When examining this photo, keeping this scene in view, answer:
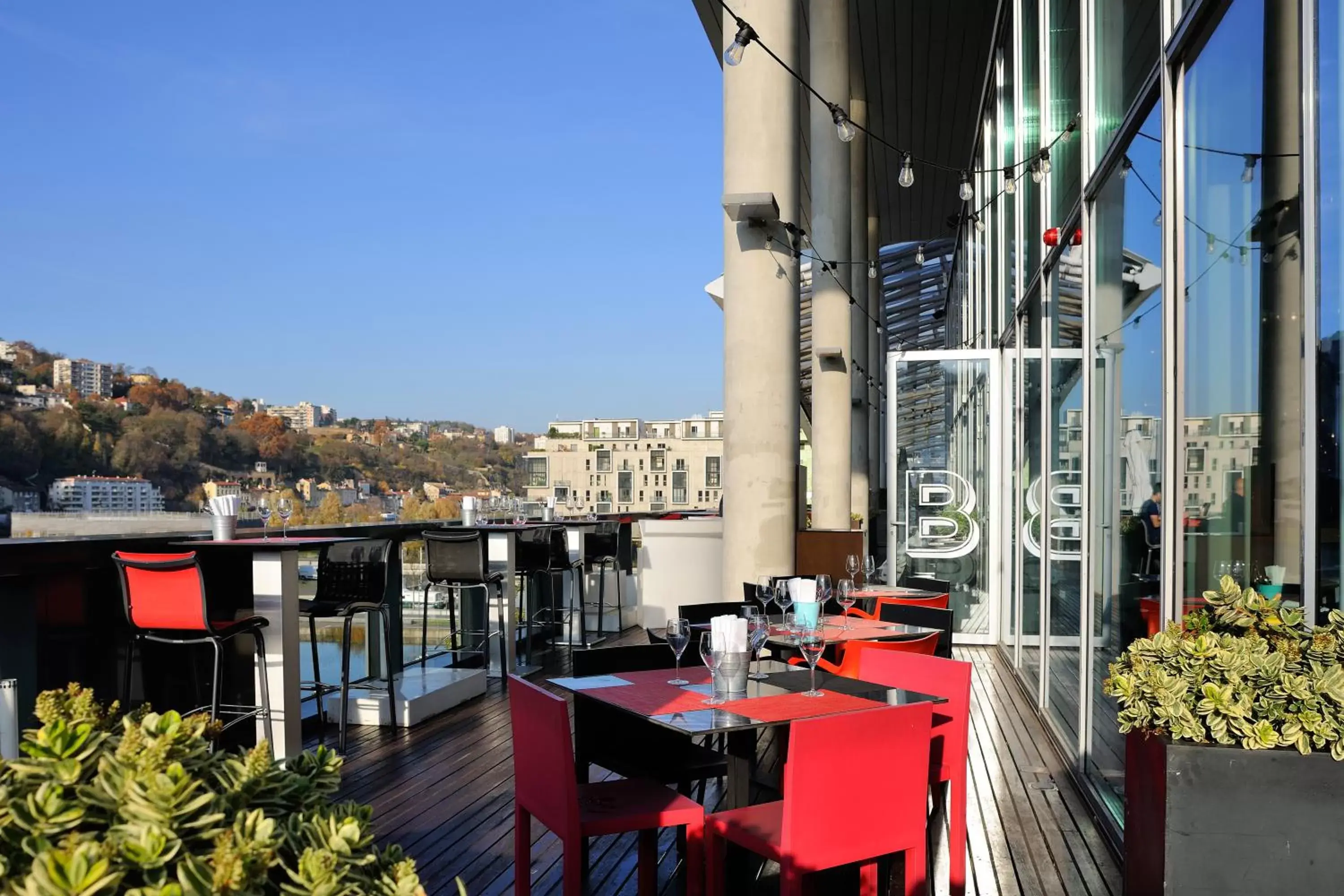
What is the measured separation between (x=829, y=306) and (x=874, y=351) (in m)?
8.08

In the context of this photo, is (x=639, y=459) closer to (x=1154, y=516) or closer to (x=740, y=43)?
(x=740, y=43)

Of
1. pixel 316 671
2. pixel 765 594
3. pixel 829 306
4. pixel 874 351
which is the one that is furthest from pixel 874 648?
pixel 874 351

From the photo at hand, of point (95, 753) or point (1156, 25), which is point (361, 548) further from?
point (95, 753)

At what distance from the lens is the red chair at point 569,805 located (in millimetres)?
2896

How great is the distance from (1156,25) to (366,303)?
78252 millimetres

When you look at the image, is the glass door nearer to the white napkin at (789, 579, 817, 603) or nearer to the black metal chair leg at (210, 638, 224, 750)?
the white napkin at (789, 579, 817, 603)

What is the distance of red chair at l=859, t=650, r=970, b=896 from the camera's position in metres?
3.79

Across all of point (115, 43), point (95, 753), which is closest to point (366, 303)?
point (115, 43)

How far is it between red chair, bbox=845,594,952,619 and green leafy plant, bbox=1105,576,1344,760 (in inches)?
124

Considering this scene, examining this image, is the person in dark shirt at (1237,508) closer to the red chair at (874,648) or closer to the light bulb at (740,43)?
the red chair at (874,648)

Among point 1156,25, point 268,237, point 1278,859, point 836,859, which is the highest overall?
point 268,237

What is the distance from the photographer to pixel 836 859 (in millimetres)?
2771

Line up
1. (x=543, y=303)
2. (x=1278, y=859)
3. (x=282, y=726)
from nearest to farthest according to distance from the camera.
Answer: (x=1278, y=859)
(x=282, y=726)
(x=543, y=303)

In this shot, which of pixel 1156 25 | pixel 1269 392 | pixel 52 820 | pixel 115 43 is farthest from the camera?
pixel 115 43
